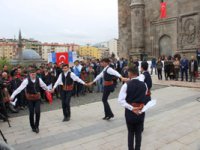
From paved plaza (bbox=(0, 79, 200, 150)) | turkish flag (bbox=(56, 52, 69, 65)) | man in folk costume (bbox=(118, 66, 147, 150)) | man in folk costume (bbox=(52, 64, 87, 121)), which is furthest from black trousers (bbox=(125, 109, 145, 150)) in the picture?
turkish flag (bbox=(56, 52, 69, 65))

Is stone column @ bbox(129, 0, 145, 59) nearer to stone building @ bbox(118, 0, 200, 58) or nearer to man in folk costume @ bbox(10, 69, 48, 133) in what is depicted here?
stone building @ bbox(118, 0, 200, 58)

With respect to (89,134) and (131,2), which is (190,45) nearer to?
(131,2)

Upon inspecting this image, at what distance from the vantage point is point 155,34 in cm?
2286

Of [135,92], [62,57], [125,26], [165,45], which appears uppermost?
[125,26]

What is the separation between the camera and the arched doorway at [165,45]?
21844mm

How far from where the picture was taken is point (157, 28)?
891 inches

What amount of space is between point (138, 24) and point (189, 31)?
551 centimetres

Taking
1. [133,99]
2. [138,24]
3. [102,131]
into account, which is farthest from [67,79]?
[138,24]

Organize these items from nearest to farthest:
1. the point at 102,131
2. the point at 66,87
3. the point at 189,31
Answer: the point at 102,131 → the point at 66,87 → the point at 189,31

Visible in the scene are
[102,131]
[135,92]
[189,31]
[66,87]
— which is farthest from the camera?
[189,31]

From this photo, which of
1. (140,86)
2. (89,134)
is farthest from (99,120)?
(140,86)

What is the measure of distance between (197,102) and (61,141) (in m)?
6.04

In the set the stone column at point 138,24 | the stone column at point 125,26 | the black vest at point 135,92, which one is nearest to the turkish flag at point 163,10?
the stone column at point 138,24

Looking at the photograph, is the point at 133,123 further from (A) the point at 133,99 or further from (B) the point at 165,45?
(B) the point at 165,45
